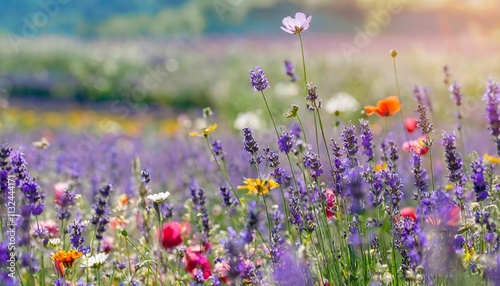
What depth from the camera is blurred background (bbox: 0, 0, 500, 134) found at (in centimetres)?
922

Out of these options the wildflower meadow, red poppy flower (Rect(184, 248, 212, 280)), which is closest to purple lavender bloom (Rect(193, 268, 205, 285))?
the wildflower meadow

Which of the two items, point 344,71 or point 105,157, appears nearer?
point 105,157

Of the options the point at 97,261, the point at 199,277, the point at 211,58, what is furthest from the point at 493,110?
the point at 211,58

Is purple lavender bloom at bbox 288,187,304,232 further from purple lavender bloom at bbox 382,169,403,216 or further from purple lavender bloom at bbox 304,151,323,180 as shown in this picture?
purple lavender bloom at bbox 382,169,403,216

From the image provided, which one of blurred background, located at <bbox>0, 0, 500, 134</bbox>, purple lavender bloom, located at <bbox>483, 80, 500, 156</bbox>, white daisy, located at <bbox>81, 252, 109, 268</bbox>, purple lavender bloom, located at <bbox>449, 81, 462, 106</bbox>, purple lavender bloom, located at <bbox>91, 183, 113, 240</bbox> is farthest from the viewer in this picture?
blurred background, located at <bbox>0, 0, 500, 134</bbox>

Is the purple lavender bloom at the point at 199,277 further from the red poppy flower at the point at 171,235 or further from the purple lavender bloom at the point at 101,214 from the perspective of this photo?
the purple lavender bloom at the point at 101,214

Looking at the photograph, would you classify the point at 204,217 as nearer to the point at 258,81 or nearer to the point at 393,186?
the point at 258,81

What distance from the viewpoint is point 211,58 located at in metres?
14.9

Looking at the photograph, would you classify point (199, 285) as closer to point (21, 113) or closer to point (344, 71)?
point (344, 71)

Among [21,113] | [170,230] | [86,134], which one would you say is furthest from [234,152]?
[21,113]

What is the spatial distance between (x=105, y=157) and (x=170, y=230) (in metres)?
2.75

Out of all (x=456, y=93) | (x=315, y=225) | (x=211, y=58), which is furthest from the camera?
(x=211, y=58)

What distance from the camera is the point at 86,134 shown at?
808 centimetres

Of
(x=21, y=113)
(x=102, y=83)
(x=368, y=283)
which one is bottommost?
(x=368, y=283)
